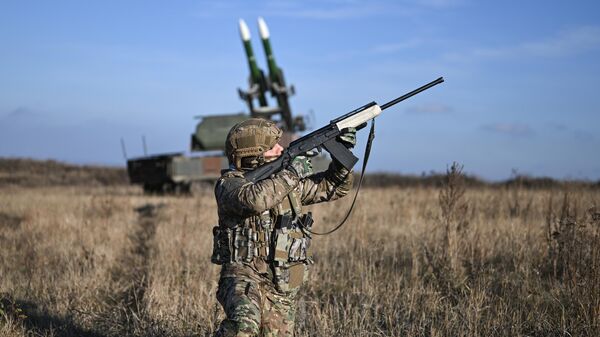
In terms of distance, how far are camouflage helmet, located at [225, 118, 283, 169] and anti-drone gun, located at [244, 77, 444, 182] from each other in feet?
0.36

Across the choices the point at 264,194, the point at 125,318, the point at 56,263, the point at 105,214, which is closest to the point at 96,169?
the point at 105,214

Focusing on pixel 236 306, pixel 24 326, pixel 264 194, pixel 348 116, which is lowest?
pixel 24 326

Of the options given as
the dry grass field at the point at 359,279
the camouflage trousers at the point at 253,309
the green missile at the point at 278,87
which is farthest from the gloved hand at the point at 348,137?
the green missile at the point at 278,87

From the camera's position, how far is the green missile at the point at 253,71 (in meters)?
27.7

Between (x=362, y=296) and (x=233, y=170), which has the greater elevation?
(x=233, y=170)

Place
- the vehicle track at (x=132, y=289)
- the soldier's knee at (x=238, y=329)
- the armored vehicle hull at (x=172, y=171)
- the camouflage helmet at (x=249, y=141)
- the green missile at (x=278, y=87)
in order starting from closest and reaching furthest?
the soldier's knee at (x=238, y=329)
the camouflage helmet at (x=249, y=141)
the vehicle track at (x=132, y=289)
the armored vehicle hull at (x=172, y=171)
the green missile at (x=278, y=87)

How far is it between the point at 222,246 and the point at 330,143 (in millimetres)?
900

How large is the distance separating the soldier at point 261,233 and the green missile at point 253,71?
76.1 feet

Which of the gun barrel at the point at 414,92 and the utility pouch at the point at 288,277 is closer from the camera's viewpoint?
the utility pouch at the point at 288,277

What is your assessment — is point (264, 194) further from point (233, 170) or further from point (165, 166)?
point (165, 166)

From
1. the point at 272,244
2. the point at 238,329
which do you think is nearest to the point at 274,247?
the point at 272,244

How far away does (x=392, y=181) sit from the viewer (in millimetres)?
27891

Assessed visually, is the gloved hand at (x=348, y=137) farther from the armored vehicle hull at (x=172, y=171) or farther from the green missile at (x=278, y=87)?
the green missile at (x=278, y=87)

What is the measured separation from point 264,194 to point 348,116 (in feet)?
2.87
